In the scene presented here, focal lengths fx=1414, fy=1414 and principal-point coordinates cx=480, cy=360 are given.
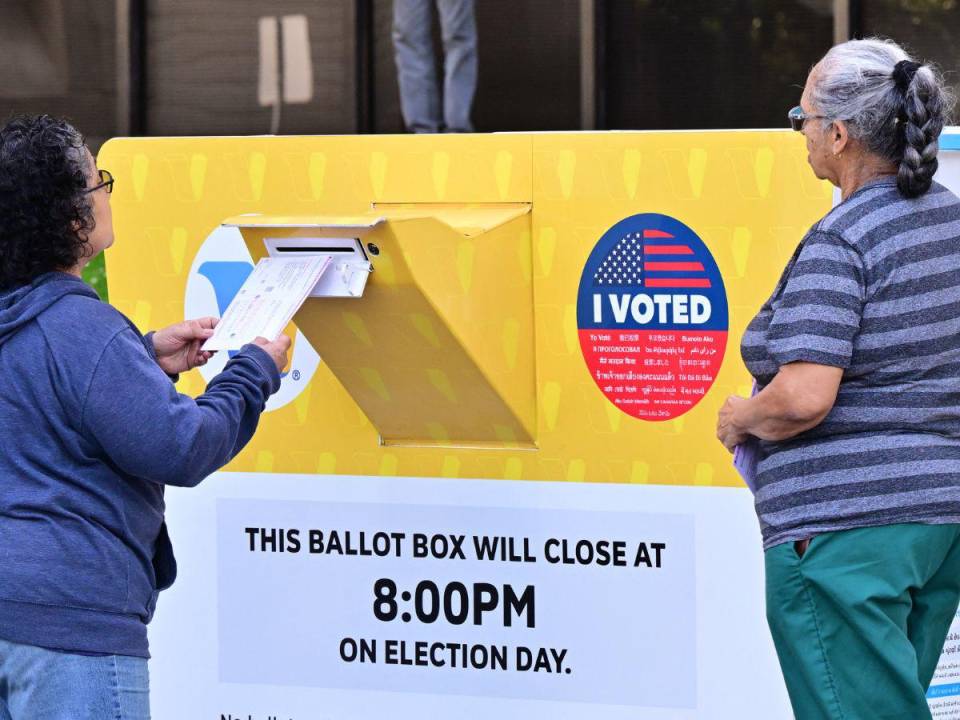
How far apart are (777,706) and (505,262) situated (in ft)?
3.67

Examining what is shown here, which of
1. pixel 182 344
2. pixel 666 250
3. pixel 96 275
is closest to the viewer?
pixel 182 344

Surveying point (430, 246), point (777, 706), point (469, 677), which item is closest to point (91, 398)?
point (430, 246)

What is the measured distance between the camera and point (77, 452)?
212 centimetres

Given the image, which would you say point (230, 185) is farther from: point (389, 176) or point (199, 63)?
point (199, 63)

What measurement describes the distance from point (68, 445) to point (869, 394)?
4.14 feet

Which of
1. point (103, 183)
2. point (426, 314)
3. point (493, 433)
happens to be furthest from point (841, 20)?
point (103, 183)

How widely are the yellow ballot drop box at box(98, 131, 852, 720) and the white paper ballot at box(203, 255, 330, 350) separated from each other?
8 centimetres

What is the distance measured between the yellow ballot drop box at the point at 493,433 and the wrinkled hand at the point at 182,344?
29cm

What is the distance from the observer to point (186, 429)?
2.11m

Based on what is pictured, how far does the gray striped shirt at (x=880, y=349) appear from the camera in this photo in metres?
2.26

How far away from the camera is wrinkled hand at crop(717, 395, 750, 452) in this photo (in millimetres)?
2439

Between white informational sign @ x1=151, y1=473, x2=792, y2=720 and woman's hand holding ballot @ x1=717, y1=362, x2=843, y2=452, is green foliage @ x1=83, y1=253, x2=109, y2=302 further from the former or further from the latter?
woman's hand holding ballot @ x1=717, y1=362, x2=843, y2=452

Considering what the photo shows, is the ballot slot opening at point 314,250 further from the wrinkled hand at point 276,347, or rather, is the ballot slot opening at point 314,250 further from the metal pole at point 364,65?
the metal pole at point 364,65

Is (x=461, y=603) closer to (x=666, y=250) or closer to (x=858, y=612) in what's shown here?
(x=666, y=250)
